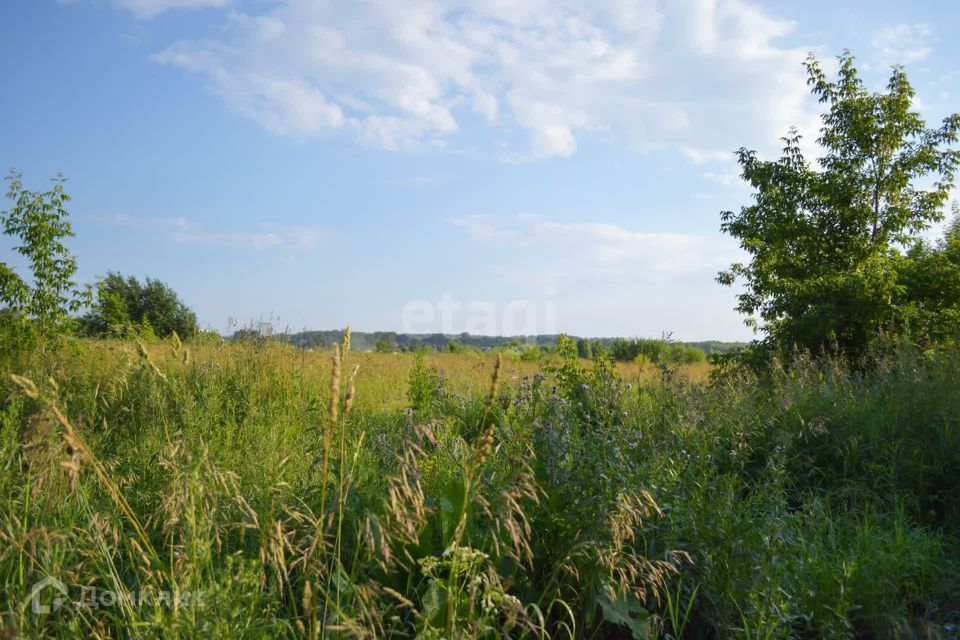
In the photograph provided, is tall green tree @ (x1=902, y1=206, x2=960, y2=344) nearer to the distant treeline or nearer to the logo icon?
the distant treeline

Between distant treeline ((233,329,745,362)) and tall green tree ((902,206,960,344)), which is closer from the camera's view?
distant treeline ((233,329,745,362))

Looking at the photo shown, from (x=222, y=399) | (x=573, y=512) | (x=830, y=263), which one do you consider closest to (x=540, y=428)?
(x=573, y=512)

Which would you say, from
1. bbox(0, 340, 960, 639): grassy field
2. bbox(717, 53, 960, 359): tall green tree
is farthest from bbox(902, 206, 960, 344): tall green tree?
bbox(0, 340, 960, 639): grassy field

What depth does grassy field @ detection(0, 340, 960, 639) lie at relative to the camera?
1804 millimetres

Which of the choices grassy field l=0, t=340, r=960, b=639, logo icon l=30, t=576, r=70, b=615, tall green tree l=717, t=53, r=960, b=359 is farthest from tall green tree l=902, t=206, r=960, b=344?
logo icon l=30, t=576, r=70, b=615

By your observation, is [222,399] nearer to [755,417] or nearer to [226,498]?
[226,498]

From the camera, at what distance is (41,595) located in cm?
208

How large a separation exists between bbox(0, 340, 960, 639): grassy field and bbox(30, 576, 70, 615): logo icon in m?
0.01

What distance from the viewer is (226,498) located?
304 cm

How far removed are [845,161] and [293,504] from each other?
12.9m

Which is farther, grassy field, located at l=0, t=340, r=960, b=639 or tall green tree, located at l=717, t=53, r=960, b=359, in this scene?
tall green tree, located at l=717, t=53, r=960, b=359

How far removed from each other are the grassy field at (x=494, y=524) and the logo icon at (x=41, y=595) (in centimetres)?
1

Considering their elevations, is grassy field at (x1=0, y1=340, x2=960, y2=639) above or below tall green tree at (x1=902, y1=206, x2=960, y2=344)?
below

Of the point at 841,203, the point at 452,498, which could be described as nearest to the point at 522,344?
the point at 452,498
